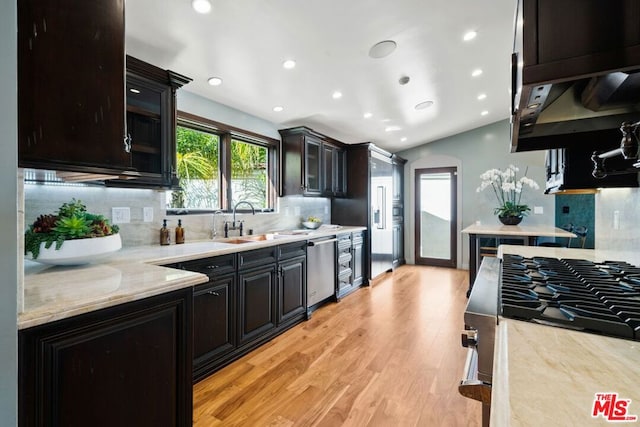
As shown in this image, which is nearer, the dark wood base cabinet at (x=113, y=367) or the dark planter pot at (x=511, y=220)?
the dark wood base cabinet at (x=113, y=367)

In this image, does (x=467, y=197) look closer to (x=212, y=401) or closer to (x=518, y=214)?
(x=518, y=214)

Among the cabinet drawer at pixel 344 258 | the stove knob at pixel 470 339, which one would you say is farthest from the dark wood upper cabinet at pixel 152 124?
the cabinet drawer at pixel 344 258

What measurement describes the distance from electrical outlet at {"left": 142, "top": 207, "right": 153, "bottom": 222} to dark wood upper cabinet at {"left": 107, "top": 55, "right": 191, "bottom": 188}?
0.37 meters

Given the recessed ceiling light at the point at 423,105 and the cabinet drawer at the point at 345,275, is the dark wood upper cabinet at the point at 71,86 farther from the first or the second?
the recessed ceiling light at the point at 423,105

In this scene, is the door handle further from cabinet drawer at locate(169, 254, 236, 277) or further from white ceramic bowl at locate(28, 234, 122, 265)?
white ceramic bowl at locate(28, 234, 122, 265)

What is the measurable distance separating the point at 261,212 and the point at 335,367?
202 cm

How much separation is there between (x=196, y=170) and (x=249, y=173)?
738mm

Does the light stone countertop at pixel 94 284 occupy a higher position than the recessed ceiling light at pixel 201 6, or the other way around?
the recessed ceiling light at pixel 201 6

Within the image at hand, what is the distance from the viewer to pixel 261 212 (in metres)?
3.71

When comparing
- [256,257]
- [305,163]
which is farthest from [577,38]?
[305,163]

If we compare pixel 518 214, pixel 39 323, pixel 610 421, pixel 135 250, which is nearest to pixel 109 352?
pixel 39 323

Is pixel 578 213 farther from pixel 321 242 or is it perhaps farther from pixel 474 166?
pixel 321 242

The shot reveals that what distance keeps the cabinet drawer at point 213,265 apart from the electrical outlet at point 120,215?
0.73 metres

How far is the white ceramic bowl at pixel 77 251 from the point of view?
1395mm
